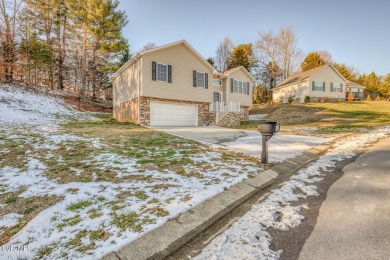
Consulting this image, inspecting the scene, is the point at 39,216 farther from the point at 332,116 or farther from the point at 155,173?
the point at 332,116

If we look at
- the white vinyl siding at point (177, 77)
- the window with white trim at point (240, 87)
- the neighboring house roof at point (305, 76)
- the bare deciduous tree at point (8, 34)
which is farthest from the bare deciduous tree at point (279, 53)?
the bare deciduous tree at point (8, 34)

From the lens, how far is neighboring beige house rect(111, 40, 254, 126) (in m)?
13.2

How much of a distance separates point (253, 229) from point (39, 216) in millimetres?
2696

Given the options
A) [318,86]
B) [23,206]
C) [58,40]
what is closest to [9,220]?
[23,206]

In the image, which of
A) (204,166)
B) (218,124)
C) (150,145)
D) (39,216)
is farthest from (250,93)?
(39,216)

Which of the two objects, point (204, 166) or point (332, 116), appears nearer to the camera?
point (204, 166)

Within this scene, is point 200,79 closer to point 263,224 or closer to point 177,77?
point 177,77

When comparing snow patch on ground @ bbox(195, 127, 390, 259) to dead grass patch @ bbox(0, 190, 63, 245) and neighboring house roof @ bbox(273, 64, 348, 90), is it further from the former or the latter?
neighboring house roof @ bbox(273, 64, 348, 90)

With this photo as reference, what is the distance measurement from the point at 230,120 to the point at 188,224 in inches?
585

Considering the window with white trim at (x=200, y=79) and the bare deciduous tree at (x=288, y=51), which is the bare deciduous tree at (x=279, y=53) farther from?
the window with white trim at (x=200, y=79)

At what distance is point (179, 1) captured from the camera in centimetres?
1315

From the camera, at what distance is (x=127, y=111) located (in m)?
15.5

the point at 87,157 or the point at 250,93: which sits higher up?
the point at 250,93

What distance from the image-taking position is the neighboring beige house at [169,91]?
13.2m
